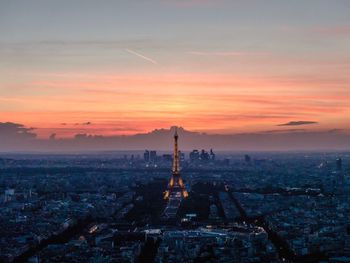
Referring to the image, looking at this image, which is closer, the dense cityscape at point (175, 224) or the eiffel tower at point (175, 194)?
the dense cityscape at point (175, 224)

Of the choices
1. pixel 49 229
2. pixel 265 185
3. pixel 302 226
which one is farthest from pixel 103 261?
pixel 265 185

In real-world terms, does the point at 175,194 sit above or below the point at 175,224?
above

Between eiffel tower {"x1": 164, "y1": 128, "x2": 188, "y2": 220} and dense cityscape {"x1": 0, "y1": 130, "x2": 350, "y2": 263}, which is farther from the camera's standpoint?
eiffel tower {"x1": 164, "y1": 128, "x2": 188, "y2": 220}

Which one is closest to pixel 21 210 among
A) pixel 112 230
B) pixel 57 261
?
pixel 112 230

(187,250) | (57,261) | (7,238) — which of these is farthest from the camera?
(7,238)

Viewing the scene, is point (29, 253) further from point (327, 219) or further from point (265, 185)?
point (265, 185)

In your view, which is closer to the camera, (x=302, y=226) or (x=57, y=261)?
(x=57, y=261)

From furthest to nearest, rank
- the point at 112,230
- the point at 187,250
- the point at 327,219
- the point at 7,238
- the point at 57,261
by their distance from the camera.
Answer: the point at 327,219
the point at 112,230
the point at 7,238
the point at 187,250
the point at 57,261

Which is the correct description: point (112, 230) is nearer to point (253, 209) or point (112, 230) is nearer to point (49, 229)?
point (49, 229)

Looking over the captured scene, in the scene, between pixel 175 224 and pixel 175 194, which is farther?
pixel 175 194

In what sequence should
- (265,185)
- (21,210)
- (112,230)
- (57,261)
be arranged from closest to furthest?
(57,261)
(112,230)
(21,210)
(265,185)
